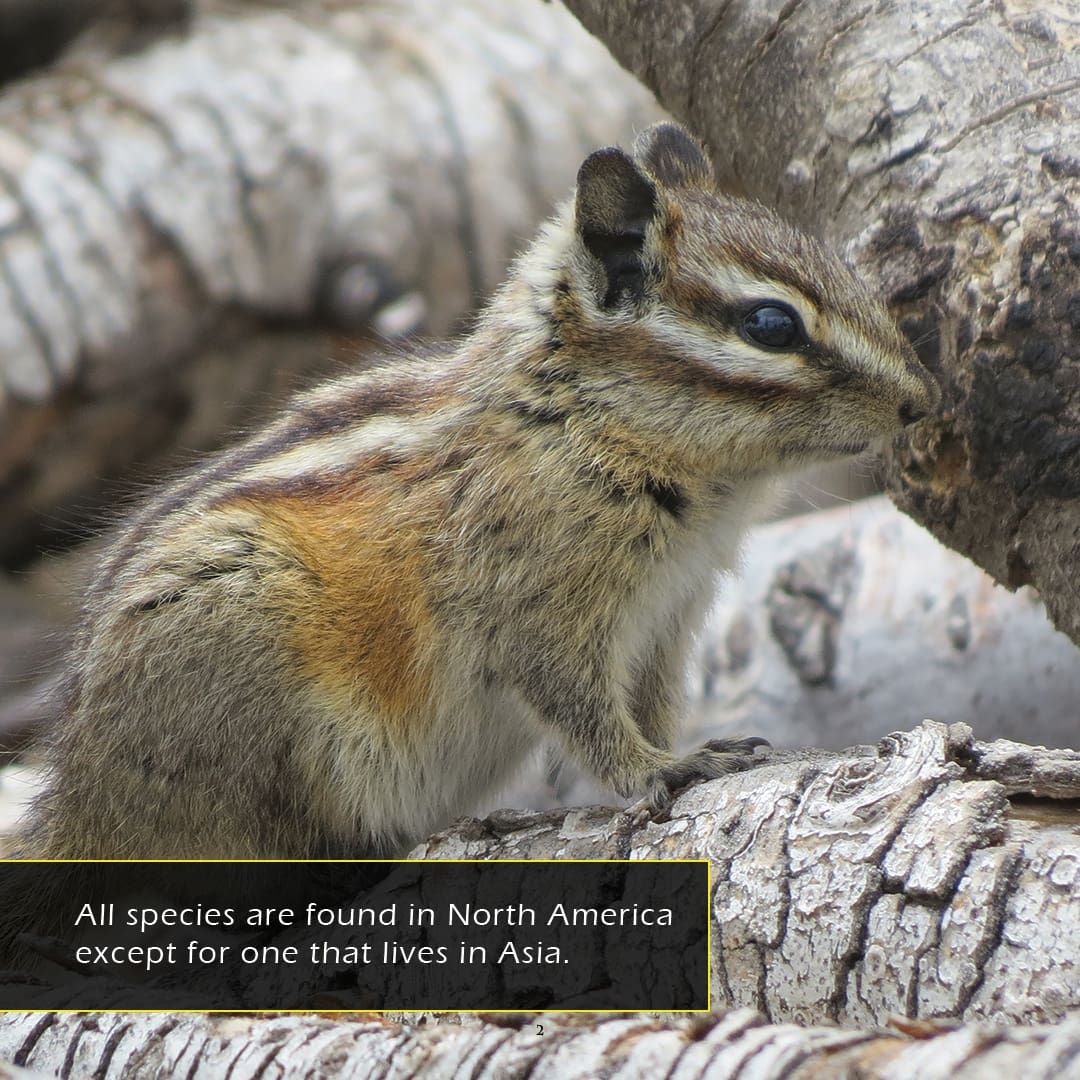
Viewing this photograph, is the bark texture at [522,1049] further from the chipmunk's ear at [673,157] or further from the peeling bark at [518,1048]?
the chipmunk's ear at [673,157]

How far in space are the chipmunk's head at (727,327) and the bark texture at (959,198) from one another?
22cm

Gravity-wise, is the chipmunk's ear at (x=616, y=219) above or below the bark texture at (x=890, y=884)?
above

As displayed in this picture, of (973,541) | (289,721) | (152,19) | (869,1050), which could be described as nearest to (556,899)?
(289,721)

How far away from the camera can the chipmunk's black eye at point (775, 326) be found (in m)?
3.14

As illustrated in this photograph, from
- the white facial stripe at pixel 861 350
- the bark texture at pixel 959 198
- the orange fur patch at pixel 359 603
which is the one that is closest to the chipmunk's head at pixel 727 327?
the white facial stripe at pixel 861 350

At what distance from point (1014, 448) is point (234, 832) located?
2.01 meters

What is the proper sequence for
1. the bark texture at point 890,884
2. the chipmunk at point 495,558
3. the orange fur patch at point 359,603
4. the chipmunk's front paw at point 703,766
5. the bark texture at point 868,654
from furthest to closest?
the bark texture at point 868,654, the orange fur patch at point 359,603, the chipmunk at point 495,558, the chipmunk's front paw at point 703,766, the bark texture at point 890,884

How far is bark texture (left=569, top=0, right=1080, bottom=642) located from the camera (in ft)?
10.3

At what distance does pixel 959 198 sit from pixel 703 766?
1471 mm

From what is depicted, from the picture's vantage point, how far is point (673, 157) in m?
3.81

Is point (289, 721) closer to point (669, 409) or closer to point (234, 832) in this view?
point (234, 832)

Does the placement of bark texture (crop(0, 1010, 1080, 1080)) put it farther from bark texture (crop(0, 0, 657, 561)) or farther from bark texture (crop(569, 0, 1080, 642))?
bark texture (crop(0, 0, 657, 561))

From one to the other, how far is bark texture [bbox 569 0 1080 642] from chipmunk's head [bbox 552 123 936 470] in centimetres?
22

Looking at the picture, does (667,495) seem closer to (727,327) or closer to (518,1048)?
(727,327)
